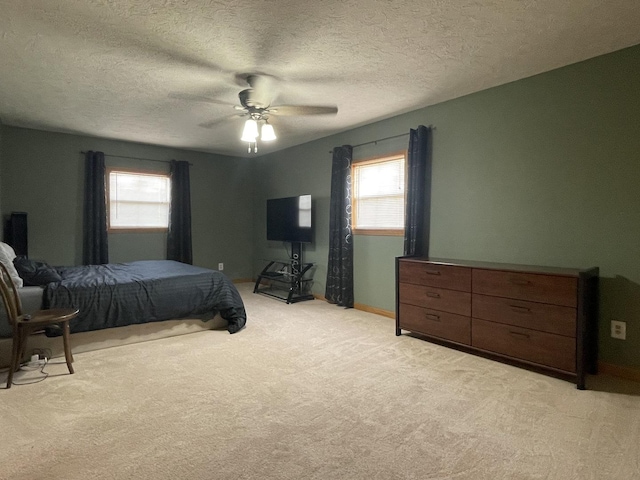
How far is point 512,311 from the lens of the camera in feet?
9.32

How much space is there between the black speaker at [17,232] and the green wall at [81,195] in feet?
0.58

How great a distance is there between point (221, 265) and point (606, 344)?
221 inches

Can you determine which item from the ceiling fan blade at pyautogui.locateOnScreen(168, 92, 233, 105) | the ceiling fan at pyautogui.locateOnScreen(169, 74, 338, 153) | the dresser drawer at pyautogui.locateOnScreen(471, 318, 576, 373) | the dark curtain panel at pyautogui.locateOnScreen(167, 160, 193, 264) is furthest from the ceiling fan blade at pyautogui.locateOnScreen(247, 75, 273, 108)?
the dark curtain panel at pyautogui.locateOnScreen(167, 160, 193, 264)

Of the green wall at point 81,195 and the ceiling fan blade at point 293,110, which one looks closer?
the ceiling fan blade at point 293,110

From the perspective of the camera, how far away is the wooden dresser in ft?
8.34

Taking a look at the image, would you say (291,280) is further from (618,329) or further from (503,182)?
(618,329)

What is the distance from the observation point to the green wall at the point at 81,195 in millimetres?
4883

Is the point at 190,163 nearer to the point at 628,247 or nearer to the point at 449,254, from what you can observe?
the point at 449,254

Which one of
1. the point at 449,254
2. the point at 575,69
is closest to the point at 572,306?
the point at 449,254

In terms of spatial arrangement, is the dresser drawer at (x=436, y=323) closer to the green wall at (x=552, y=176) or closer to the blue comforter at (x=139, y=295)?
the green wall at (x=552, y=176)

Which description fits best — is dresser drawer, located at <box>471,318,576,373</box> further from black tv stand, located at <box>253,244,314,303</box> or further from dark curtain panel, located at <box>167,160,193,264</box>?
dark curtain panel, located at <box>167,160,193,264</box>

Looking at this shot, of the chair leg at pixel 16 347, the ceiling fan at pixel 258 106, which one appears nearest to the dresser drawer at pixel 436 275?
the ceiling fan at pixel 258 106

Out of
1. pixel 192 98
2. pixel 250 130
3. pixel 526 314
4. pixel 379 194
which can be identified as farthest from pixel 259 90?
pixel 526 314

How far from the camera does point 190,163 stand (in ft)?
20.5
